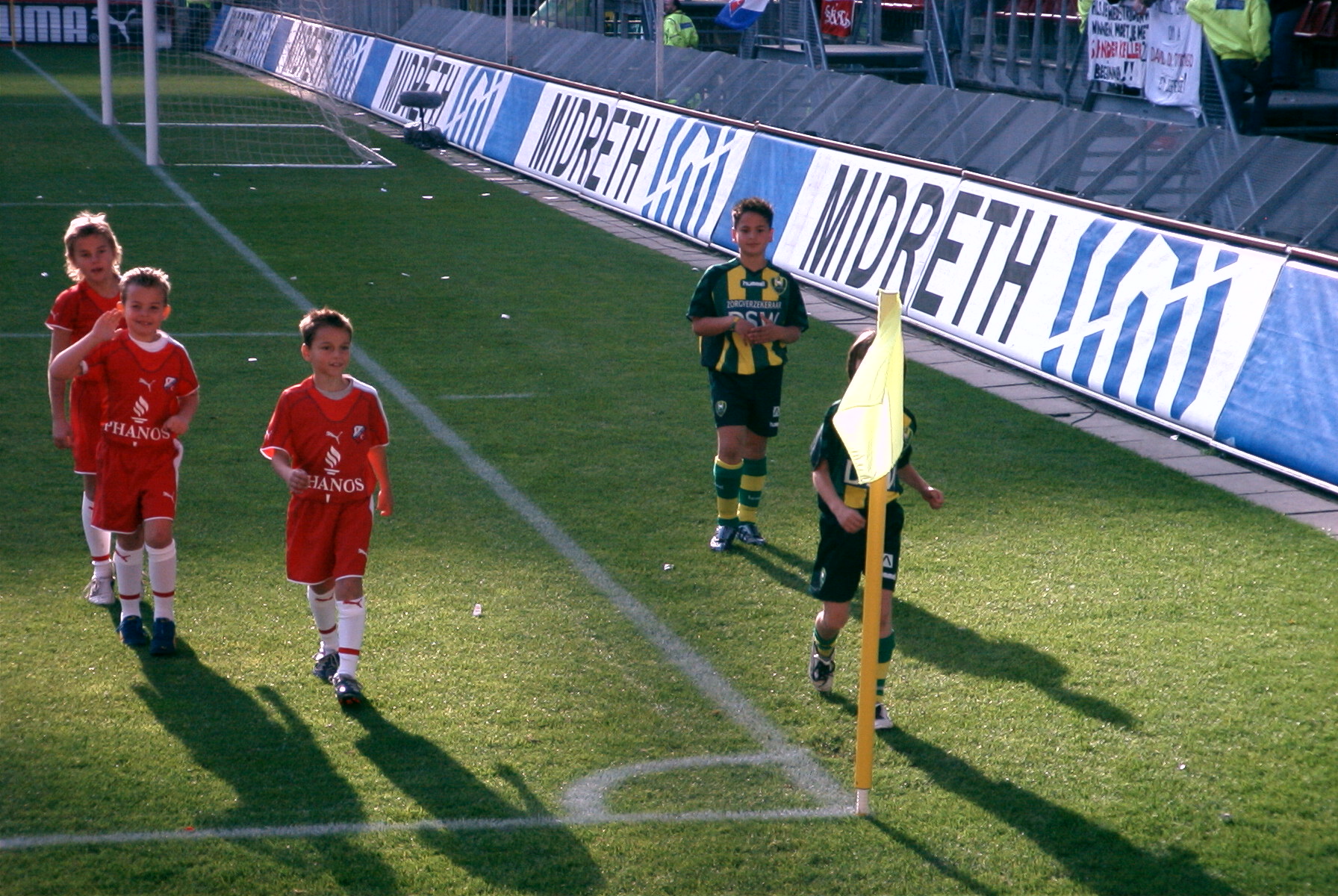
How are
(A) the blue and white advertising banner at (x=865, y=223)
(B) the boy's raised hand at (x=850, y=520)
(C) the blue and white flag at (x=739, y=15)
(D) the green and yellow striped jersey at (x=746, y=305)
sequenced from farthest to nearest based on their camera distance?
(C) the blue and white flag at (x=739, y=15) < (A) the blue and white advertising banner at (x=865, y=223) < (D) the green and yellow striped jersey at (x=746, y=305) < (B) the boy's raised hand at (x=850, y=520)

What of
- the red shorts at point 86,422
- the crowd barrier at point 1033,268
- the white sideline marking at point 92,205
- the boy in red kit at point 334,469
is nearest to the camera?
the boy in red kit at point 334,469

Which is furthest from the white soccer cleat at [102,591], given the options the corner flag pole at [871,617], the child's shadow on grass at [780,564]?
the corner flag pole at [871,617]

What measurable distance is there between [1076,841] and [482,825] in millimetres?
1865

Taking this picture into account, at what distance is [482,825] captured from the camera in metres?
4.54

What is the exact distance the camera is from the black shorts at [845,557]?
17.1 feet

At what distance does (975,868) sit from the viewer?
4.32 meters

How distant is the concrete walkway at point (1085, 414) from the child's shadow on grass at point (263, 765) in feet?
17.3

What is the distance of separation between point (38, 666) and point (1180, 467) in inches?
246

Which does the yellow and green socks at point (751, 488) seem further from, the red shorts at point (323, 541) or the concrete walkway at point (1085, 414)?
the concrete walkway at point (1085, 414)

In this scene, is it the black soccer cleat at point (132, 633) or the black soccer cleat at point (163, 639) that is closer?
the black soccer cleat at point (163, 639)

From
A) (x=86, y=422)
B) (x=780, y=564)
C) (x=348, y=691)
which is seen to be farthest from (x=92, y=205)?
(x=348, y=691)

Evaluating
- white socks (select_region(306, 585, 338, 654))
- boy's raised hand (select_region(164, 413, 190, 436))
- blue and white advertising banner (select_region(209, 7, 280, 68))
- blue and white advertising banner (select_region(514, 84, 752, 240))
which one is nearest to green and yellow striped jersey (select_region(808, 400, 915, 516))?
white socks (select_region(306, 585, 338, 654))

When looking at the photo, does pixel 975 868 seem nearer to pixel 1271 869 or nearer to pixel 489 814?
pixel 1271 869

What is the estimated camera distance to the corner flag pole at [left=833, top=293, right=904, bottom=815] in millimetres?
4281
